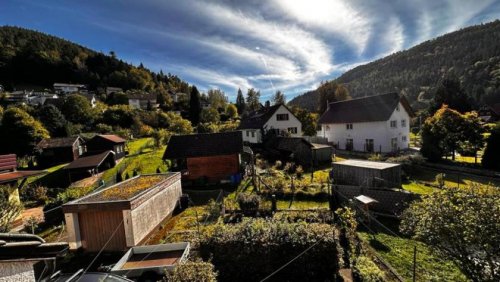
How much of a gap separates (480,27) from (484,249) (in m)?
201

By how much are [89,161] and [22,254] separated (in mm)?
30977

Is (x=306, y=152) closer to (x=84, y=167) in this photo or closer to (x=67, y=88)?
(x=84, y=167)

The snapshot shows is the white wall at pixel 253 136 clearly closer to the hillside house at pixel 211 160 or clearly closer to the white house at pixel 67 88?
the hillside house at pixel 211 160

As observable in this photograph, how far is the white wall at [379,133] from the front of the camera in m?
33.8

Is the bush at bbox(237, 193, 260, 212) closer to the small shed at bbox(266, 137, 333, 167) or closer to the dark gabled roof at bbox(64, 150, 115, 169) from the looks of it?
the small shed at bbox(266, 137, 333, 167)

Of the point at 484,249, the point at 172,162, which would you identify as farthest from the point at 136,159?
the point at 484,249

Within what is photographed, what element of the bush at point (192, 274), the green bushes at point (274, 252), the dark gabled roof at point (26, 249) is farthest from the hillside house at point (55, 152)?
the dark gabled roof at point (26, 249)

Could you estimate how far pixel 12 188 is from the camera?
18.6 m

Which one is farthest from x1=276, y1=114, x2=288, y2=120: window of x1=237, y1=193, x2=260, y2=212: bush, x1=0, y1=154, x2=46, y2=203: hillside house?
x1=0, y1=154, x2=46, y2=203: hillside house

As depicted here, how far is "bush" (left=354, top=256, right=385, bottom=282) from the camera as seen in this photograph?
8505 millimetres

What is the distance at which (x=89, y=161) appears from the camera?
29.2 m

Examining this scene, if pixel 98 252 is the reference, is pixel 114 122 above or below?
above

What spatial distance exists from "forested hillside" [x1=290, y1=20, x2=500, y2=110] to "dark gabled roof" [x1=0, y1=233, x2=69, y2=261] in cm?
10627

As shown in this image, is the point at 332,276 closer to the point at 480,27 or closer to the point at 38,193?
the point at 38,193
